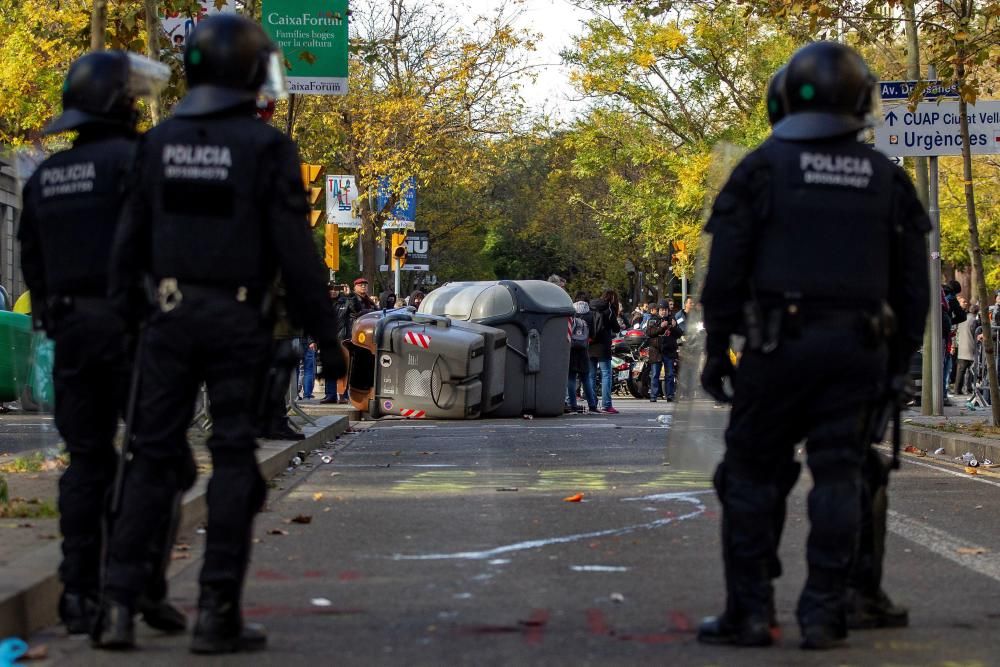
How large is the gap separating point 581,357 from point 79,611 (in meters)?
18.3

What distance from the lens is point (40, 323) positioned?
6.24 m

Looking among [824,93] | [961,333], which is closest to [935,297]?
[961,333]

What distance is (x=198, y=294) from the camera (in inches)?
219

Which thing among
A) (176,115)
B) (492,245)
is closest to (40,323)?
(176,115)

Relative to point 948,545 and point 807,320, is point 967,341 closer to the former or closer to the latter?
point 948,545

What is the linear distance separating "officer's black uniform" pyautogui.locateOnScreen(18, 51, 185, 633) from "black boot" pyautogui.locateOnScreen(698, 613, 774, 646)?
1.77m

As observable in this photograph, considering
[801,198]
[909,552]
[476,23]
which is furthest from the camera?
[476,23]

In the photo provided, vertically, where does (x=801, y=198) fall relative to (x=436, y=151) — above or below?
below

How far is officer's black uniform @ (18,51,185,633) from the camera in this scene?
5.96 meters

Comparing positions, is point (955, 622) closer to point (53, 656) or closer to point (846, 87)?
point (846, 87)

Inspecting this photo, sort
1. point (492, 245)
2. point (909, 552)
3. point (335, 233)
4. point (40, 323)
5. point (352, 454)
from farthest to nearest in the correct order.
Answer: point (492, 245)
point (335, 233)
point (352, 454)
point (909, 552)
point (40, 323)

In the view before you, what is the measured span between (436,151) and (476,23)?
303 centimetres

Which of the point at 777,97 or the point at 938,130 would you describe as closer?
the point at 777,97

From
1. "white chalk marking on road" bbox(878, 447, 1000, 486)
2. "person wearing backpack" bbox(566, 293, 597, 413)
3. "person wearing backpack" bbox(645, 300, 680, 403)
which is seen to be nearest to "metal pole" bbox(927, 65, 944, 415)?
"white chalk marking on road" bbox(878, 447, 1000, 486)
